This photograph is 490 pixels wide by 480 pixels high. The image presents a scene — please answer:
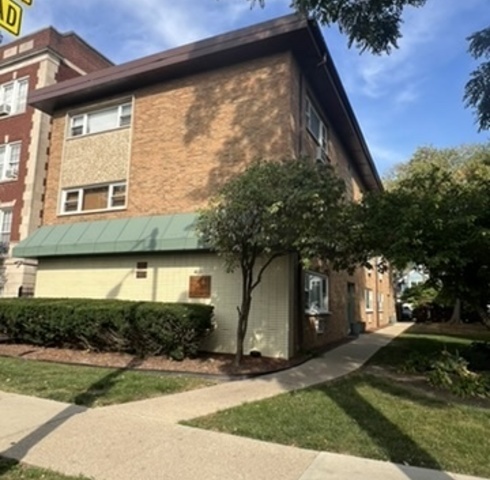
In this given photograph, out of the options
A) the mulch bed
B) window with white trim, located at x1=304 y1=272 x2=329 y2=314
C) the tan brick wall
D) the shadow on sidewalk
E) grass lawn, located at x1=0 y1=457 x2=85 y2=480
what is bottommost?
grass lawn, located at x1=0 y1=457 x2=85 y2=480

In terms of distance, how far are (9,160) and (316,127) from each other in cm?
1435

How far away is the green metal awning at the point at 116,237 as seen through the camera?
1341cm

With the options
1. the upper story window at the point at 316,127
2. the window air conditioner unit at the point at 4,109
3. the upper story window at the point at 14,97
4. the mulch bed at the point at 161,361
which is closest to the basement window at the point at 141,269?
the mulch bed at the point at 161,361

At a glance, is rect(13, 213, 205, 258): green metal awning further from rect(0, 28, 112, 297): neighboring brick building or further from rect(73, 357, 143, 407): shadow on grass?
rect(73, 357, 143, 407): shadow on grass

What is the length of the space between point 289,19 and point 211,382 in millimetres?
9925

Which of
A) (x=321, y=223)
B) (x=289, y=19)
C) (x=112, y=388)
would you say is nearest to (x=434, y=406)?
(x=321, y=223)

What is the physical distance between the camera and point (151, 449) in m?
5.37

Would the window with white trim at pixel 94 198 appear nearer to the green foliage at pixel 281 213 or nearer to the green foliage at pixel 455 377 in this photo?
the green foliage at pixel 281 213

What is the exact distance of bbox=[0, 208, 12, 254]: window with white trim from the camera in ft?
65.2

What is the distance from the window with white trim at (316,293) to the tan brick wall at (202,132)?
426 centimetres

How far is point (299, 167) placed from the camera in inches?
411

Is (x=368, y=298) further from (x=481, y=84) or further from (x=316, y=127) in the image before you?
(x=481, y=84)

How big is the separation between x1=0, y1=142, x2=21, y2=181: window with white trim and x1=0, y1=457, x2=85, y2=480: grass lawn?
18268 millimetres

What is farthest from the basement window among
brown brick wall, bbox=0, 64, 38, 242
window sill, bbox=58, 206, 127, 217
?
brown brick wall, bbox=0, 64, 38, 242
